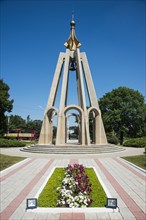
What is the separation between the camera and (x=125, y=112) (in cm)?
3525

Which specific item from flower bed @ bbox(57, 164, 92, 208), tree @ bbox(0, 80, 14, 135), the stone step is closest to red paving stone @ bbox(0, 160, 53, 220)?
flower bed @ bbox(57, 164, 92, 208)

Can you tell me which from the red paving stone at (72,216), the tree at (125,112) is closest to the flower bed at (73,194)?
the red paving stone at (72,216)

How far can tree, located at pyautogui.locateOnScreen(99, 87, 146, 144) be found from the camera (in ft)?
115

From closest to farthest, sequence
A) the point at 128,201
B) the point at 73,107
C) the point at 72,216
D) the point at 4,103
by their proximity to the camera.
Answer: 1. the point at 72,216
2. the point at 128,201
3. the point at 73,107
4. the point at 4,103

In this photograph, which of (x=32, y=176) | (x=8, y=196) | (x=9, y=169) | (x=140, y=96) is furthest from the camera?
(x=140, y=96)

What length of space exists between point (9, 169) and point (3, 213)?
6.44 m

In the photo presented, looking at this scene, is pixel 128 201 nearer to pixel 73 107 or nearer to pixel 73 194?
pixel 73 194

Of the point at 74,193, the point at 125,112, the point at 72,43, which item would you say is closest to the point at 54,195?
the point at 74,193

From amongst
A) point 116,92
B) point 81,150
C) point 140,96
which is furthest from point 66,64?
point 140,96

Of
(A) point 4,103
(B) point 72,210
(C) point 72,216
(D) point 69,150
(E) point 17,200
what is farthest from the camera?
(A) point 4,103

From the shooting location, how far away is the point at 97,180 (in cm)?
898

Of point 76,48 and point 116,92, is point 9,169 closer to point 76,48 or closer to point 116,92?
point 76,48

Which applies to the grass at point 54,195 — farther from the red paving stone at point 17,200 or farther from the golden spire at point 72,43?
the golden spire at point 72,43

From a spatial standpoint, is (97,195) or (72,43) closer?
(97,195)
